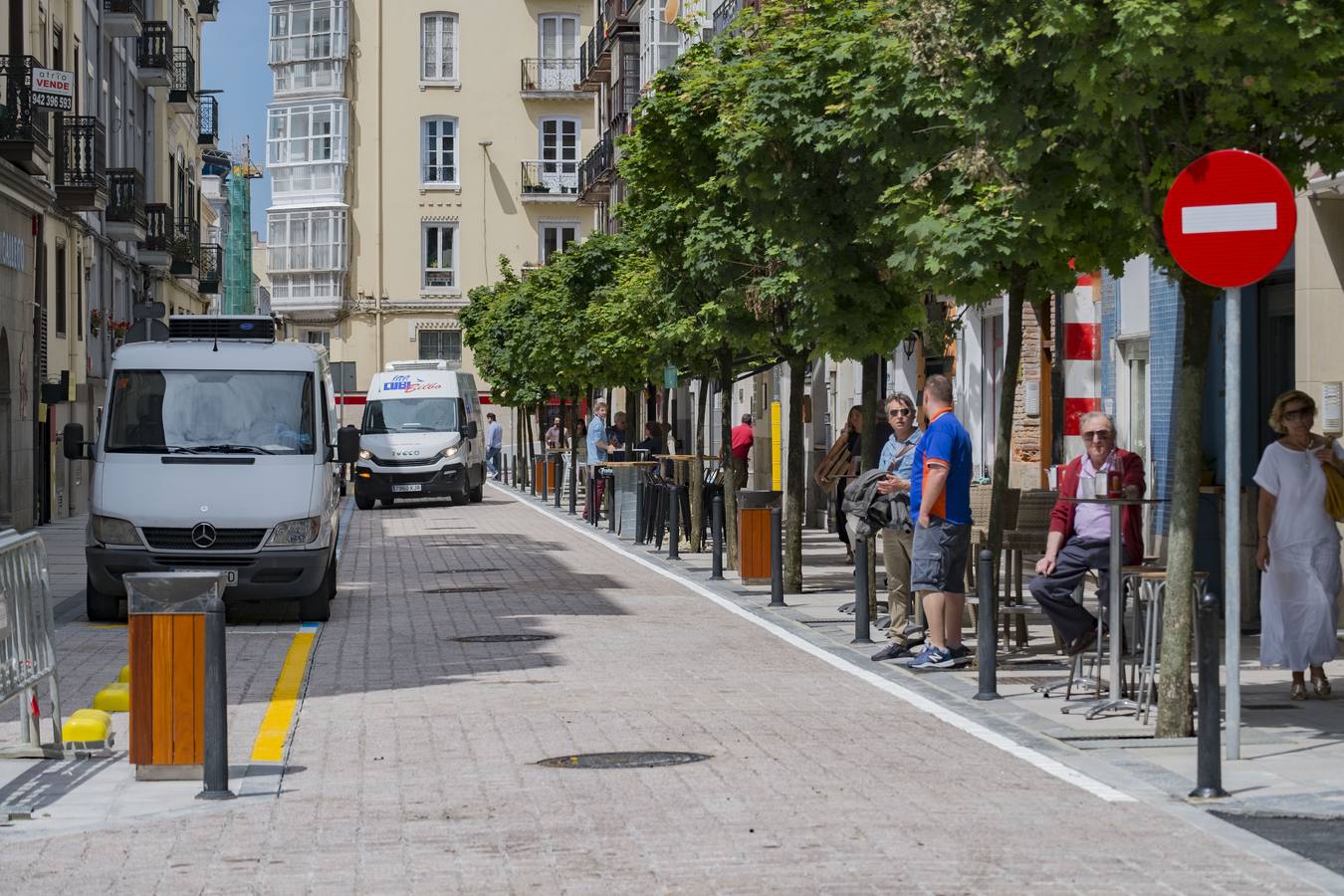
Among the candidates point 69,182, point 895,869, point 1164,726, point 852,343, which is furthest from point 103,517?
point 69,182

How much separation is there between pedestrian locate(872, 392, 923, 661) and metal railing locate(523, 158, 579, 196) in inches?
2657

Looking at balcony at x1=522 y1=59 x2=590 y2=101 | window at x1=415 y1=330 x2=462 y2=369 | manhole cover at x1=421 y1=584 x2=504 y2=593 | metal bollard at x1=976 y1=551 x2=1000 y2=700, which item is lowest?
manhole cover at x1=421 y1=584 x2=504 y2=593

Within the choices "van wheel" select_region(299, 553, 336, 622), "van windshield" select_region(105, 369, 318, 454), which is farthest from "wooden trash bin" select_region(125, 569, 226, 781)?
"van windshield" select_region(105, 369, 318, 454)

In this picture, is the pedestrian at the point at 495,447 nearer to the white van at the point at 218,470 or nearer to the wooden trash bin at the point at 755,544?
the wooden trash bin at the point at 755,544

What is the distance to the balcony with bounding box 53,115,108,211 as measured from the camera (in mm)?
36656

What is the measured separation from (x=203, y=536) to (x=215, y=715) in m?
8.63

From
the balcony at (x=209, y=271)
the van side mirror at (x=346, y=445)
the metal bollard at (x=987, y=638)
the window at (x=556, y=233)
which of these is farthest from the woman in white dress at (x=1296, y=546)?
the window at (x=556, y=233)

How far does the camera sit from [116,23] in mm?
44219

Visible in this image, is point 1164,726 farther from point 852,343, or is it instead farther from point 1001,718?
point 852,343

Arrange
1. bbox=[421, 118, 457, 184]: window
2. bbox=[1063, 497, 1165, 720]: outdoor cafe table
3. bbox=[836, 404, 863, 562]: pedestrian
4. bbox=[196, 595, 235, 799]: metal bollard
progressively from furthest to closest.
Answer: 1. bbox=[421, 118, 457, 184]: window
2. bbox=[836, 404, 863, 562]: pedestrian
3. bbox=[1063, 497, 1165, 720]: outdoor cafe table
4. bbox=[196, 595, 235, 799]: metal bollard

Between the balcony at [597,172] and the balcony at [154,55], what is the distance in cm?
2154

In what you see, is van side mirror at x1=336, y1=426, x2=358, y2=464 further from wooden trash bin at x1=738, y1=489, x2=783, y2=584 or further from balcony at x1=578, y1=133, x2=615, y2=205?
balcony at x1=578, y1=133, x2=615, y2=205

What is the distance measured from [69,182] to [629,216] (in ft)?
45.2

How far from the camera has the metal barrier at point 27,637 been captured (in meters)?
10.1
